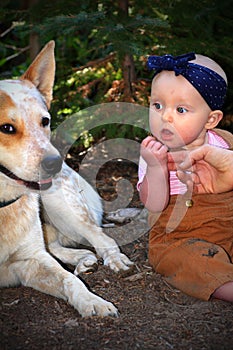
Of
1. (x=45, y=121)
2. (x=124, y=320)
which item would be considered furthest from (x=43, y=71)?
(x=124, y=320)

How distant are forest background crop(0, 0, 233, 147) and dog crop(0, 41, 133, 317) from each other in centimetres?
88

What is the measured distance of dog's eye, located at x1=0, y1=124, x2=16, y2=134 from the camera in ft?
8.92

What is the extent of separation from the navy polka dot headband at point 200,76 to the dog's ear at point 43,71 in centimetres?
70

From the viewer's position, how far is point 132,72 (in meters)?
4.80

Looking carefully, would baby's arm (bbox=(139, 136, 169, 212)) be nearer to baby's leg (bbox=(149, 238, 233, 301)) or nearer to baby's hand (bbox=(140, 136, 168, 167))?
baby's hand (bbox=(140, 136, 168, 167))

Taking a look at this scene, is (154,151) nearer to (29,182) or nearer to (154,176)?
(154,176)

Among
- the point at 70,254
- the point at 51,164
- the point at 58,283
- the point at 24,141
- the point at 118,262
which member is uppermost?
the point at 24,141

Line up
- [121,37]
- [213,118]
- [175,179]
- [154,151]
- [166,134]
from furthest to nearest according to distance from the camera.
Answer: [121,37] < [175,179] < [213,118] < [166,134] < [154,151]

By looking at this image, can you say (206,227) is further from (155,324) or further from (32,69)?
(32,69)

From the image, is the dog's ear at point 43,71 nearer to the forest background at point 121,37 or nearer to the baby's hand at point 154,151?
the forest background at point 121,37

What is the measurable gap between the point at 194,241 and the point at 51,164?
87cm

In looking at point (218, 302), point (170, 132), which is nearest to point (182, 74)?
point (170, 132)

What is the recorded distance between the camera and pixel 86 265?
3082 mm

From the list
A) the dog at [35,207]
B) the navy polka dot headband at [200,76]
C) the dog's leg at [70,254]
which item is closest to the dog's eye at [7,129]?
the dog at [35,207]
